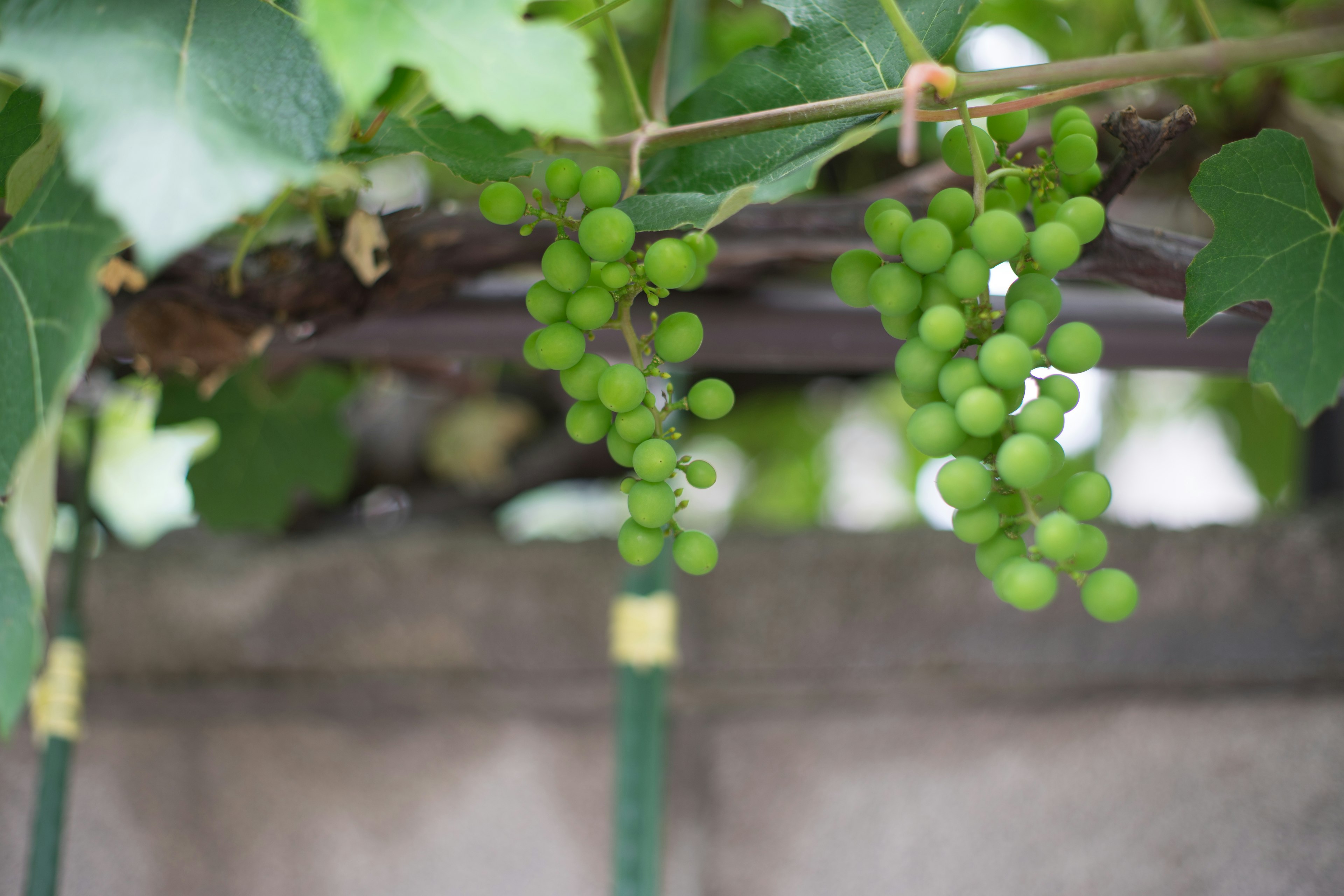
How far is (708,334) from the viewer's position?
22.7 inches

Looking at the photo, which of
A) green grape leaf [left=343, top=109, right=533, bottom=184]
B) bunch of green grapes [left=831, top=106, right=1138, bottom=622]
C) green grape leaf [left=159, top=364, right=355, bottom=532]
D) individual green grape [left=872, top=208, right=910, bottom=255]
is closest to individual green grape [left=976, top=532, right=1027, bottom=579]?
bunch of green grapes [left=831, top=106, right=1138, bottom=622]

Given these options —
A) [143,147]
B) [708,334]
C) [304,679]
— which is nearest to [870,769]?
[708,334]

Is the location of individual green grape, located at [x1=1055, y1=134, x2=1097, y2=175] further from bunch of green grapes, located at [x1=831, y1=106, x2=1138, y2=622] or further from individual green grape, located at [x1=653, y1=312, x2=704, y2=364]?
individual green grape, located at [x1=653, y1=312, x2=704, y2=364]

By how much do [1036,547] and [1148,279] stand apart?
180 millimetres

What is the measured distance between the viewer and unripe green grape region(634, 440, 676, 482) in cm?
30

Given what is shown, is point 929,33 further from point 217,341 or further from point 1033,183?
point 217,341

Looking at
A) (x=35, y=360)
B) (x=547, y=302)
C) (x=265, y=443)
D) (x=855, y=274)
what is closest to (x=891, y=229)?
(x=855, y=274)

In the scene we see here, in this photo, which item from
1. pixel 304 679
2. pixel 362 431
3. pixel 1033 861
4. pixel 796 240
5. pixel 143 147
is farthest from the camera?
pixel 362 431

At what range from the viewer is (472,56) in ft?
0.83

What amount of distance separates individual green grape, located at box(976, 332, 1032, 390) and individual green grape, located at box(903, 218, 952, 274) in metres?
0.03

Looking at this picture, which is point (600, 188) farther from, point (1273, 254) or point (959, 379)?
point (1273, 254)

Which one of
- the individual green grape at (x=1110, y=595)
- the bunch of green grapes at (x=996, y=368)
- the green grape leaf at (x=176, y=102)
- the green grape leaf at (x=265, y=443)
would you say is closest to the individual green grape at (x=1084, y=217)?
the bunch of green grapes at (x=996, y=368)

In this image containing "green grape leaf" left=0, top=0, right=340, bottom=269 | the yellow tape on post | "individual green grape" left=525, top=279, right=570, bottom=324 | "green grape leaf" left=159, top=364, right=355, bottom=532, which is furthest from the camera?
"green grape leaf" left=159, top=364, right=355, bottom=532

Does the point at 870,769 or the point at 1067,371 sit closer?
the point at 1067,371
